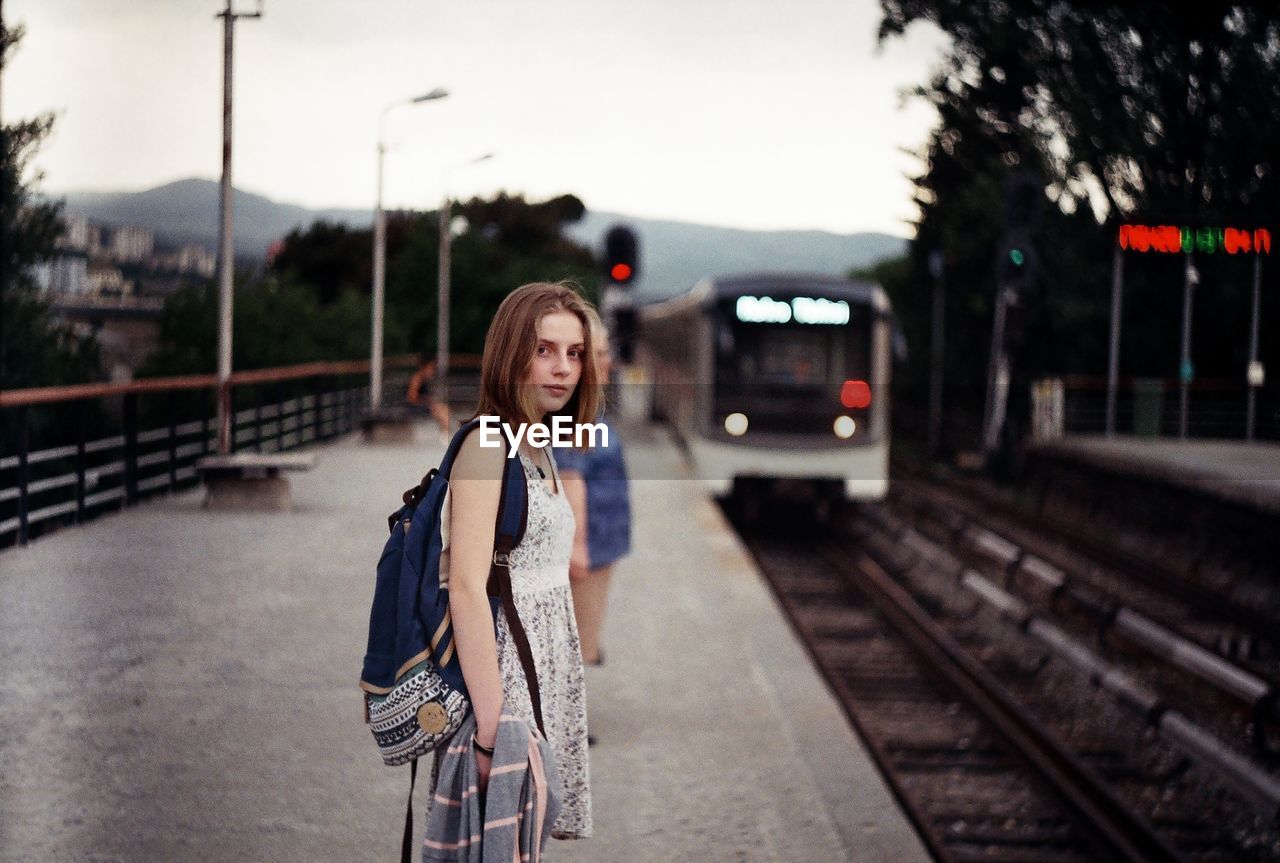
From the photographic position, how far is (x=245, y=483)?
1202cm

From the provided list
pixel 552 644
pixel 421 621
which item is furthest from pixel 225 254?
pixel 421 621

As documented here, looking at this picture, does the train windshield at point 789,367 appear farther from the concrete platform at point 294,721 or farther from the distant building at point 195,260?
the concrete platform at point 294,721

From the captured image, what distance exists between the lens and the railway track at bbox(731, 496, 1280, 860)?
6.54 m

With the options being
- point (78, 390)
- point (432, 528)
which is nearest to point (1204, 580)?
point (78, 390)

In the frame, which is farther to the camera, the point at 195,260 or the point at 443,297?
the point at 443,297

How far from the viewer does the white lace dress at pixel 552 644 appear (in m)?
2.93

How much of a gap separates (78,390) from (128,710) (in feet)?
16.2

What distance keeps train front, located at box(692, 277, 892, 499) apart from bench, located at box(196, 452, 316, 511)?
5.74 m

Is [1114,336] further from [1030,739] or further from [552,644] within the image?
[552,644]

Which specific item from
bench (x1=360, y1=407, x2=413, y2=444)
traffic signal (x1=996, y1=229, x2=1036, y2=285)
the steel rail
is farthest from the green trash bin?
bench (x1=360, y1=407, x2=413, y2=444)

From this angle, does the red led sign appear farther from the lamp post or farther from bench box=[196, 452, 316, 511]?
the lamp post

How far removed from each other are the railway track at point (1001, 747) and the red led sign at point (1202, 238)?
3.31m

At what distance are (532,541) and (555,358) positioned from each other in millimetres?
363

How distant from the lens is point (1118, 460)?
749 inches
